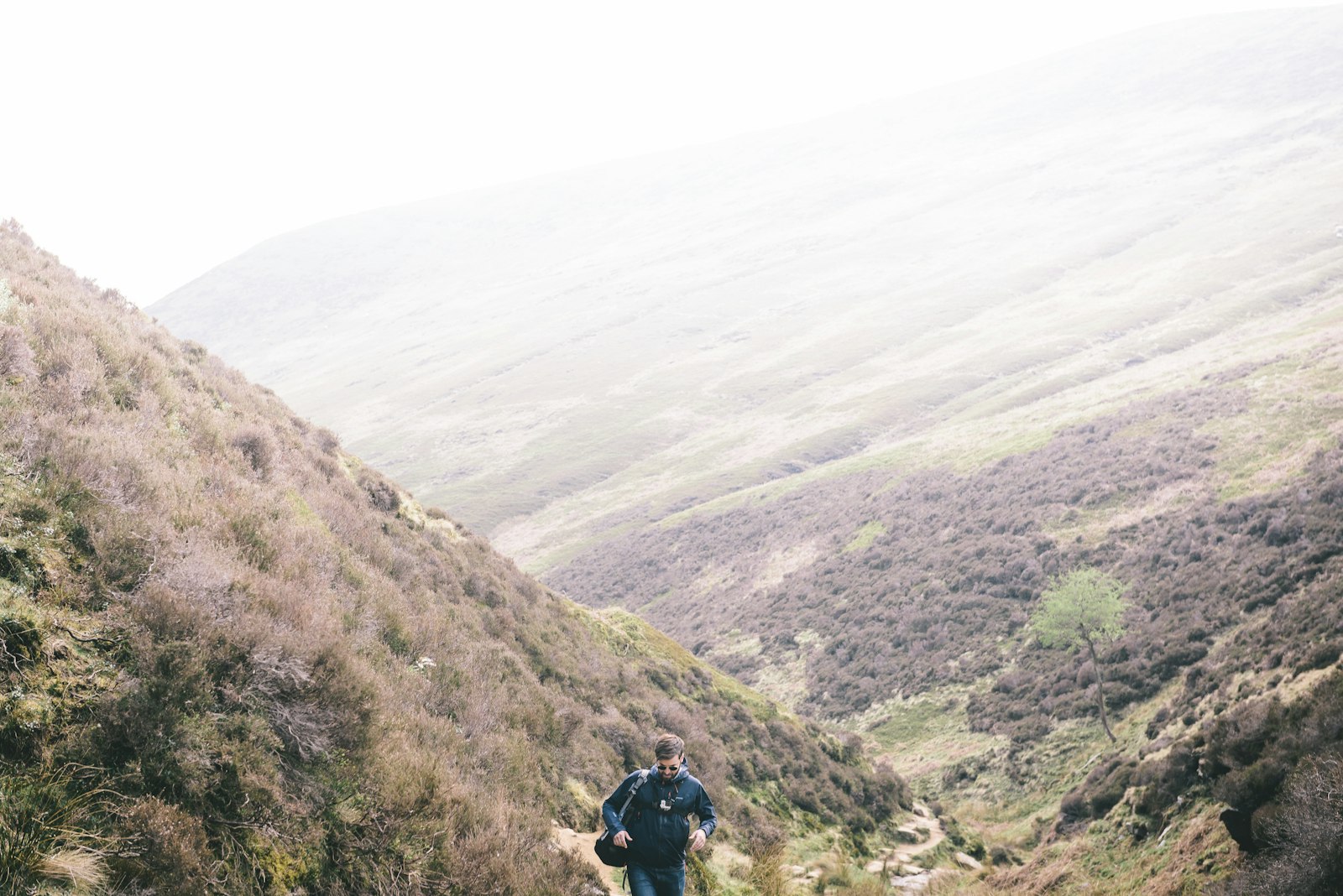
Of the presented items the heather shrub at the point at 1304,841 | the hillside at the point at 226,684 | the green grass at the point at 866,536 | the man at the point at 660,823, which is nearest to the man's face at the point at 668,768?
the man at the point at 660,823

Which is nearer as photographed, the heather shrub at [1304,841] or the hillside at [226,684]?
the hillside at [226,684]

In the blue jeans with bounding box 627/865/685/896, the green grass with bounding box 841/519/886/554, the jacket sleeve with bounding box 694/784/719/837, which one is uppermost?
the jacket sleeve with bounding box 694/784/719/837

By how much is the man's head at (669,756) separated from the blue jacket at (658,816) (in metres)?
0.07

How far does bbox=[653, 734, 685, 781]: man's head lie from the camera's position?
6367 mm

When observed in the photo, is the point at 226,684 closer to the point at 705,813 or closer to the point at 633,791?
the point at 633,791

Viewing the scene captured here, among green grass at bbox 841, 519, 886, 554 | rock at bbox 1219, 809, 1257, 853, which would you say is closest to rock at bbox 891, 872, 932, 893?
rock at bbox 1219, 809, 1257, 853

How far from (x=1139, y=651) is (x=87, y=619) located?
89.9ft

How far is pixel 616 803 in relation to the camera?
6.56 metres

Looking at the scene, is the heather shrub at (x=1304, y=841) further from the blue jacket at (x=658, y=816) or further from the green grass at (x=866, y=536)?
the green grass at (x=866, y=536)

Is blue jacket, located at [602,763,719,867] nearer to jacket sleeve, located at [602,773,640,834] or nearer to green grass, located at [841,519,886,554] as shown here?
jacket sleeve, located at [602,773,640,834]

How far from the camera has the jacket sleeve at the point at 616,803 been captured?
250 inches

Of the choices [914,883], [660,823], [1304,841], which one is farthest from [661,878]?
[914,883]

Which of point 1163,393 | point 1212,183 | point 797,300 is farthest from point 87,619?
point 1212,183

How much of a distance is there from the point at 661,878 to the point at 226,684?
3987 millimetres
